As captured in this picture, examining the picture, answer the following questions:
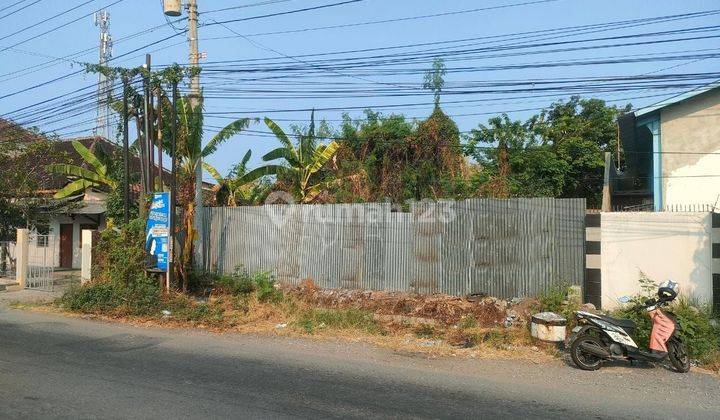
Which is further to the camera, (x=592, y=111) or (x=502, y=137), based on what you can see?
(x=592, y=111)

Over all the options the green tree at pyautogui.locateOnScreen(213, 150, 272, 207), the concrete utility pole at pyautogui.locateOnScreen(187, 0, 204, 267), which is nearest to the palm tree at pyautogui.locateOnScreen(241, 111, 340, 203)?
the green tree at pyautogui.locateOnScreen(213, 150, 272, 207)

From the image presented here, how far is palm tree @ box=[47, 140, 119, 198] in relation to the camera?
62.8ft

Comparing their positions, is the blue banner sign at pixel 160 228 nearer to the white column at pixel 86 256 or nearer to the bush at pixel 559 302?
the white column at pixel 86 256

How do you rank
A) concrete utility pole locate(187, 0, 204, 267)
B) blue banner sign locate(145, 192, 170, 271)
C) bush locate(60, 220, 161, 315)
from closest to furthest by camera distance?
1. bush locate(60, 220, 161, 315)
2. blue banner sign locate(145, 192, 170, 271)
3. concrete utility pole locate(187, 0, 204, 267)

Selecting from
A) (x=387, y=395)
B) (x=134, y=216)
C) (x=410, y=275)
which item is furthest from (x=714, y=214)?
(x=134, y=216)

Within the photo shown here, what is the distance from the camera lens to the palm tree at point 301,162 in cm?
1700

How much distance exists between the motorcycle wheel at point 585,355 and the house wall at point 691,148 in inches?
249

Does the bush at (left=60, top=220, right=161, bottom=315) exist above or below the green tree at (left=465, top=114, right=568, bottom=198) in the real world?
below

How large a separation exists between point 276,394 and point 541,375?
3512 millimetres

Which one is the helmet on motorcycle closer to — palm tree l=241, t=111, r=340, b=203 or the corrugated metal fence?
the corrugated metal fence

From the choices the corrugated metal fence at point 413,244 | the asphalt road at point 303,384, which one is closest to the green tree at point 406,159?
the corrugated metal fence at point 413,244

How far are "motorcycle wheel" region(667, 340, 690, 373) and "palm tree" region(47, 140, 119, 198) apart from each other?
16.7 m

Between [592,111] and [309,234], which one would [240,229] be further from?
[592,111]

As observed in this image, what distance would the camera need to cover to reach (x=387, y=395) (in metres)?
6.02
